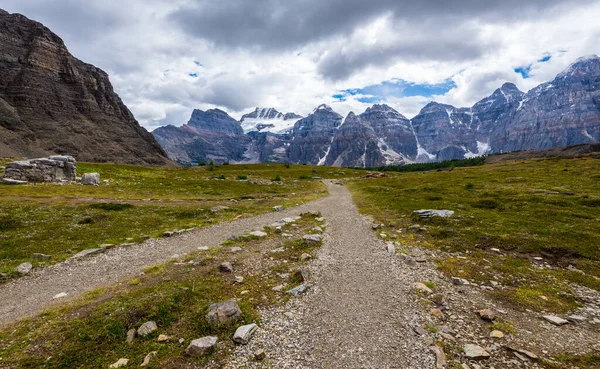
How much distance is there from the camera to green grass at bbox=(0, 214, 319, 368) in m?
8.53

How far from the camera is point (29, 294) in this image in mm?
12383

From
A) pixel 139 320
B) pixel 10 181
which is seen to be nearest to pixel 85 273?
pixel 139 320

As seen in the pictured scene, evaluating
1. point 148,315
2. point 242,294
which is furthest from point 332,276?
point 148,315

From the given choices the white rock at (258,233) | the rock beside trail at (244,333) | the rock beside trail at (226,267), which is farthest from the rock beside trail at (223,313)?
the white rock at (258,233)

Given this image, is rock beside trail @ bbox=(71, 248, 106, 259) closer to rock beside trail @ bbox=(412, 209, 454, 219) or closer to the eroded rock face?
rock beside trail @ bbox=(412, 209, 454, 219)

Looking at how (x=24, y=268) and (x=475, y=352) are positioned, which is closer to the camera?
(x=475, y=352)

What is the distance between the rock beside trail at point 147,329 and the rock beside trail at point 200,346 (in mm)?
1763

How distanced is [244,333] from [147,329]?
135 inches

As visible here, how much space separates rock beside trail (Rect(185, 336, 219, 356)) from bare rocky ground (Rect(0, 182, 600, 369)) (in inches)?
24.6

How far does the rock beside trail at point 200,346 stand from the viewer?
8.78 m

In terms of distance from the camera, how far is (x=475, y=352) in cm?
878

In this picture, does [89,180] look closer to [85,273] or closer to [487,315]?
[85,273]

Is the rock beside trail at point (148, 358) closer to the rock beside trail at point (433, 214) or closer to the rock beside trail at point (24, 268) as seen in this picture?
the rock beside trail at point (24, 268)

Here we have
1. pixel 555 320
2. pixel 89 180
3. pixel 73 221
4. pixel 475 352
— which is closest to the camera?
pixel 475 352
